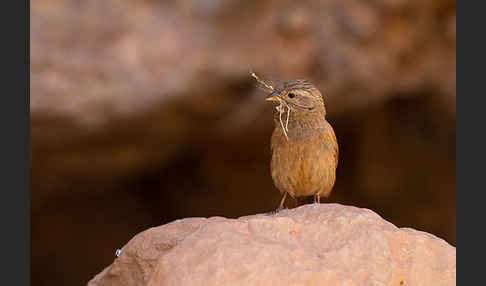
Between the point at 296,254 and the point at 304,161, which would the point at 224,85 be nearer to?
the point at 304,161

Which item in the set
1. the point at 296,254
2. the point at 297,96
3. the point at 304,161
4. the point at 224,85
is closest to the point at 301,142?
the point at 304,161

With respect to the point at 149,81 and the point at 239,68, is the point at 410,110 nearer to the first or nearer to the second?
the point at 239,68

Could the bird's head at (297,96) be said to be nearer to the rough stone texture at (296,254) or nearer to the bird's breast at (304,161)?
the bird's breast at (304,161)

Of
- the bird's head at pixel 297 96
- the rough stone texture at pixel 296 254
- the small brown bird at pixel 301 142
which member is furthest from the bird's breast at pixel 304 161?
the rough stone texture at pixel 296 254

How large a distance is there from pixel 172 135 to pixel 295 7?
6.83ft

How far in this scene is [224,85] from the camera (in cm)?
756

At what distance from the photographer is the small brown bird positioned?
16.2 feet

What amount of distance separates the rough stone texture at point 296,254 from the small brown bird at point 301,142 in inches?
46.5

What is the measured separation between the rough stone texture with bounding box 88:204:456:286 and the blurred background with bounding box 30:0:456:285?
11.8 feet

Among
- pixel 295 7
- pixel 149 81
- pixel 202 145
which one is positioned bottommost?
pixel 202 145

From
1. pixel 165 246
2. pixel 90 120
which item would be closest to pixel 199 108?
pixel 90 120

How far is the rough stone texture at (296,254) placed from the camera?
327cm

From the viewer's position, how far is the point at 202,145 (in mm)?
8516

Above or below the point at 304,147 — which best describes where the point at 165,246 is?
below
